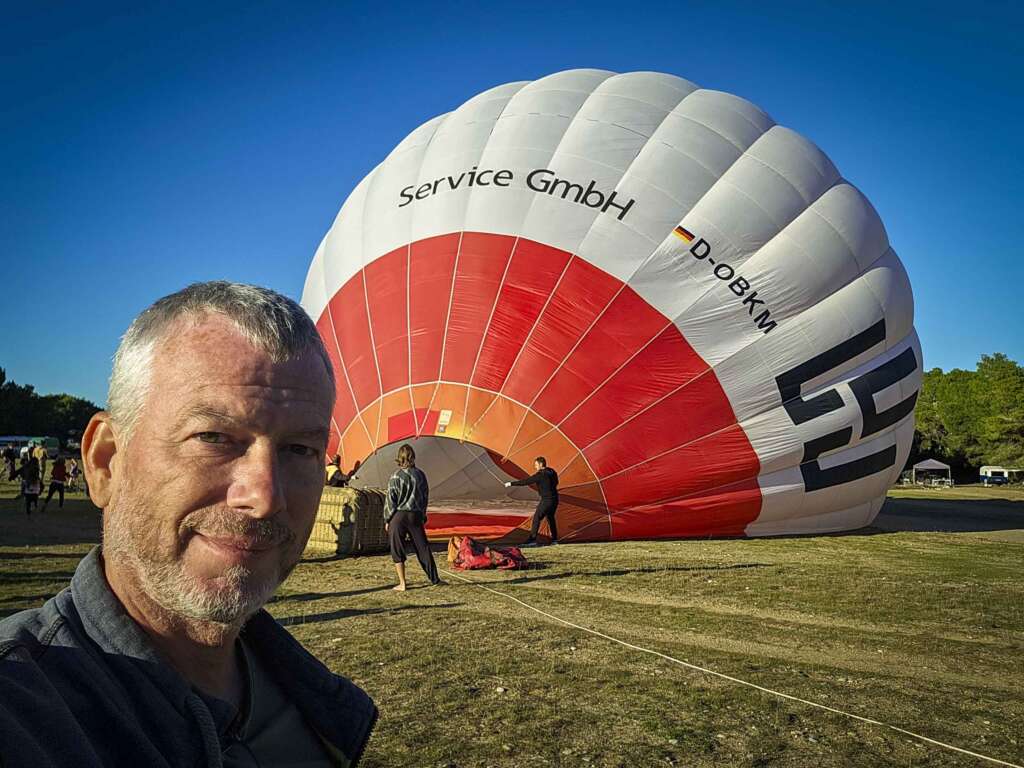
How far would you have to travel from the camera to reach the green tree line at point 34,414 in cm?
5598

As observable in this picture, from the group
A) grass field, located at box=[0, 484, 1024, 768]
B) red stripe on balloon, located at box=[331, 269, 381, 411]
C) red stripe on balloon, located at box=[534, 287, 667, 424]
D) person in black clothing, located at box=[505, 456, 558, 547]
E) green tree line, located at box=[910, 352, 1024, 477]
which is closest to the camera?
grass field, located at box=[0, 484, 1024, 768]

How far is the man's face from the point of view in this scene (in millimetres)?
1005

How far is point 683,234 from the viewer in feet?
27.5

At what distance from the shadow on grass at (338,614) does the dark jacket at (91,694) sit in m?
4.06

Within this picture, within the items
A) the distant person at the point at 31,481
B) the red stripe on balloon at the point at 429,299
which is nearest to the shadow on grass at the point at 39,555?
the red stripe on balloon at the point at 429,299

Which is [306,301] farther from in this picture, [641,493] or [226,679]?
[226,679]

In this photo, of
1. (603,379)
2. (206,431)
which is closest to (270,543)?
(206,431)

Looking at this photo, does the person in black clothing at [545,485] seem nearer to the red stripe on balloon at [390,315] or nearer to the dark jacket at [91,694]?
the red stripe on balloon at [390,315]

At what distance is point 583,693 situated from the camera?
146 inches

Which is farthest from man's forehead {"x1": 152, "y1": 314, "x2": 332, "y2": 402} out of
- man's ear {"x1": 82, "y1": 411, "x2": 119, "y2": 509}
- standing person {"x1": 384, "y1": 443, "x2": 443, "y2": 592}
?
standing person {"x1": 384, "y1": 443, "x2": 443, "y2": 592}

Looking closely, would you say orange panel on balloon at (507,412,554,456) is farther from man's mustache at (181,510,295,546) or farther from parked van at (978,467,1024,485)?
parked van at (978,467,1024,485)

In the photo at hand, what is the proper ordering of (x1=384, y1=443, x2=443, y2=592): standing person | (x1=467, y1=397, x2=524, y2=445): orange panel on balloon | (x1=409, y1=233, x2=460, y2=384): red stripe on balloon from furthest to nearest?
(x1=409, y1=233, x2=460, y2=384): red stripe on balloon
(x1=467, y1=397, x2=524, y2=445): orange panel on balloon
(x1=384, y1=443, x2=443, y2=592): standing person

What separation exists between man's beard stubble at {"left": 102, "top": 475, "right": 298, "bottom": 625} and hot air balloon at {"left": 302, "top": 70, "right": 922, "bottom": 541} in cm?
736

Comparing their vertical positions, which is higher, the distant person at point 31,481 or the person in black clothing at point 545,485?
the distant person at point 31,481
